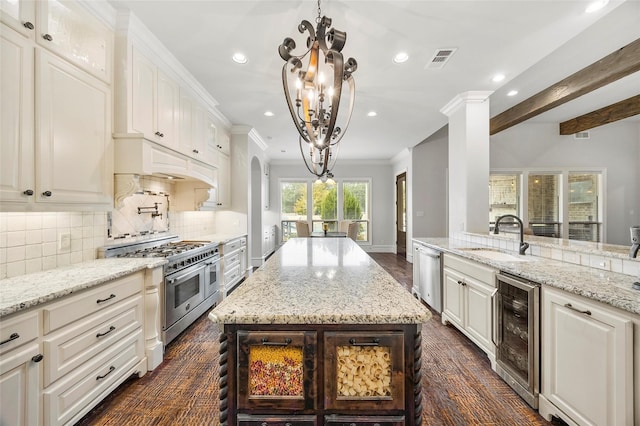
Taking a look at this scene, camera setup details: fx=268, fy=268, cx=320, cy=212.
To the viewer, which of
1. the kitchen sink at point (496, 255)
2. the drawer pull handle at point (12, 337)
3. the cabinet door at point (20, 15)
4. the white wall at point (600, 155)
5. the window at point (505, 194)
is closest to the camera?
the drawer pull handle at point (12, 337)

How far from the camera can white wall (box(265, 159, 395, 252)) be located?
8070mm

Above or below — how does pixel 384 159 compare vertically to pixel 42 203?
above

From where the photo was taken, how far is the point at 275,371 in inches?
41.5

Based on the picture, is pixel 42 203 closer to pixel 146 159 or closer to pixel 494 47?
pixel 146 159

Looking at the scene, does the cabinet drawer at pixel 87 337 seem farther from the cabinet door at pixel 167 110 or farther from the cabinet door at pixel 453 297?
the cabinet door at pixel 453 297

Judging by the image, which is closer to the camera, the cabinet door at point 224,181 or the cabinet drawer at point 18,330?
the cabinet drawer at point 18,330

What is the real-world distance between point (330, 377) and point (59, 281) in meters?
1.66

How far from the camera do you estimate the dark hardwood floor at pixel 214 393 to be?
5.58 ft

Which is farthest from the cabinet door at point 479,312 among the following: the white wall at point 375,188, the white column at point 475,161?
the white wall at point 375,188

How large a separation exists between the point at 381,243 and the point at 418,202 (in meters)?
2.16

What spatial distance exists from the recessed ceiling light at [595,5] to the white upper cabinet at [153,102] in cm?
353

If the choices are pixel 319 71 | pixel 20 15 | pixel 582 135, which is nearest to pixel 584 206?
pixel 582 135

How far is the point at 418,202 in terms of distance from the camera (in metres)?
6.39

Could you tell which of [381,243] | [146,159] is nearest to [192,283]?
[146,159]
